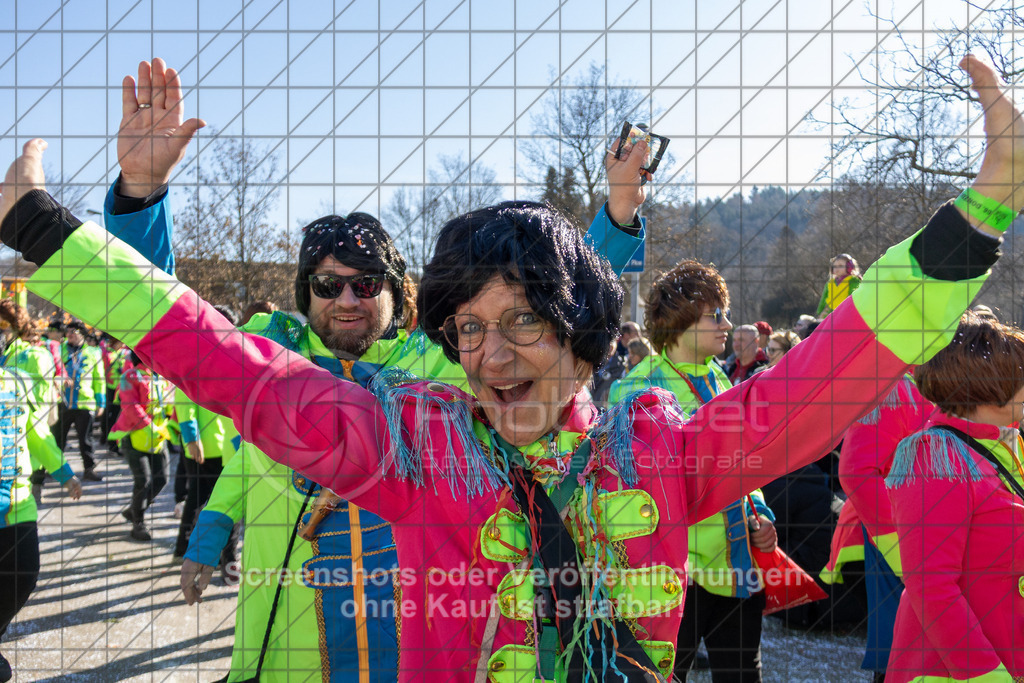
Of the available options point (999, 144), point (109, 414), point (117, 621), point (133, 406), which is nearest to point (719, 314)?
point (999, 144)

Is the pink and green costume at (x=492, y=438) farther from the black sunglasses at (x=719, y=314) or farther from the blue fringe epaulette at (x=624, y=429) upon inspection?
the black sunglasses at (x=719, y=314)

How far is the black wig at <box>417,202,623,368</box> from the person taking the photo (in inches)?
48.9

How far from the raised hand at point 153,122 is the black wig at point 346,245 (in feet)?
2.30

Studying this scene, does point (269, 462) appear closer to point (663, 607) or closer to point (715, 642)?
point (663, 607)

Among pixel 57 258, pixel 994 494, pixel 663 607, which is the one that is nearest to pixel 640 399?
pixel 663 607

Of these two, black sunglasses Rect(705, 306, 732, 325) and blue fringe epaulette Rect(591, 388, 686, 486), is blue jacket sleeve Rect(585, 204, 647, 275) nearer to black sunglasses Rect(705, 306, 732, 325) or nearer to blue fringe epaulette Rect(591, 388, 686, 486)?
blue fringe epaulette Rect(591, 388, 686, 486)

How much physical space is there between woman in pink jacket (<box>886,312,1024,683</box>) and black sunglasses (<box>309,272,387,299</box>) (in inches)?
54.1

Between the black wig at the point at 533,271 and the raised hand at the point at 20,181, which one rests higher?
the raised hand at the point at 20,181

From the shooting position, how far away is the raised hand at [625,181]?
155 cm

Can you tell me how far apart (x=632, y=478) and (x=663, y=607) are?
0.20 m

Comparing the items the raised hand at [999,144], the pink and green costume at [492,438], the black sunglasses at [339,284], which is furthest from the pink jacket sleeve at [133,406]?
the raised hand at [999,144]

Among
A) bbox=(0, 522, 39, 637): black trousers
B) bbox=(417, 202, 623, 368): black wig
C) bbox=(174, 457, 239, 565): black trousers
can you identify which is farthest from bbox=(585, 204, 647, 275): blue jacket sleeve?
bbox=(174, 457, 239, 565): black trousers

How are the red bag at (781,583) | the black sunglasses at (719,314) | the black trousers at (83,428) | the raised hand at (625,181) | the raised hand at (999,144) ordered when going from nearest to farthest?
the raised hand at (999,144), the raised hand at (625,181), the red bag at (781,583), the black sunglasses at (719,314), the black trousers at (83,428)

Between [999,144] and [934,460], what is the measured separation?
1.00 m
